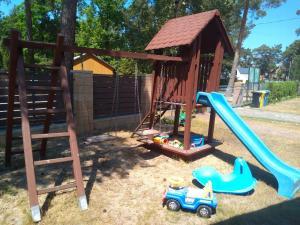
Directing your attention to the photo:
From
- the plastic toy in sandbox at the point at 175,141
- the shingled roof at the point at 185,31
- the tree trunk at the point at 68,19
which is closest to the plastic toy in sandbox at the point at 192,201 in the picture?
the plastic toy in sandbox at the point at 175,141

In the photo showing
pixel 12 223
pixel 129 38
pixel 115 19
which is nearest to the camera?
pixel 12 223

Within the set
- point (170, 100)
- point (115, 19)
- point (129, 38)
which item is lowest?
point (170, 100)

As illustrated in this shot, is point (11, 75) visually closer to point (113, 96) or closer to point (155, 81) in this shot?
point (155, 81)

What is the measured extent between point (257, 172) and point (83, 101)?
18.3ft

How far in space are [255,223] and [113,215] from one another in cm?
211

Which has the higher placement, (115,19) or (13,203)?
(115,19)

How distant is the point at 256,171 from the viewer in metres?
6.46

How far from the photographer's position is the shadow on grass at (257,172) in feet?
19.1

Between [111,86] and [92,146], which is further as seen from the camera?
[111,86]

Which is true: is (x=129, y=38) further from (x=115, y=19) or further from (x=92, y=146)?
(x=92, y=146)

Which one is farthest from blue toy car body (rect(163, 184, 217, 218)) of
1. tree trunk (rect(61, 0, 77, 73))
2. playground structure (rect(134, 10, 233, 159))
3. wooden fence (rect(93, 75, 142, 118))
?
tree trunk (rect(61, 0, 77, 73))

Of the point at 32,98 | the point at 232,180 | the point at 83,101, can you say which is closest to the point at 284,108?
the point at 83,101

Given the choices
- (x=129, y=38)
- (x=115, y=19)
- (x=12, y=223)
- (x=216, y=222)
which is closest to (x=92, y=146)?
(x=12, y=223)

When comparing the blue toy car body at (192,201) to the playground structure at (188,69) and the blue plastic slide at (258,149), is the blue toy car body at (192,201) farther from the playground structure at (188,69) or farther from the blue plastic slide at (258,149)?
the playground structure at (188,69)
